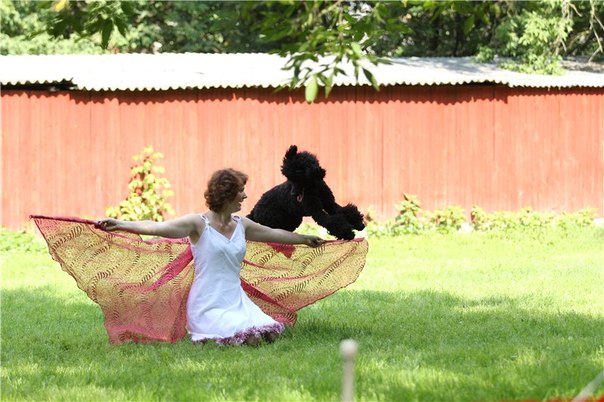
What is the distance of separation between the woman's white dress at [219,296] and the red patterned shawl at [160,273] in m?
0.22

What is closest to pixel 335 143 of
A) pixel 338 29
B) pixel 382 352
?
pixel 382 352

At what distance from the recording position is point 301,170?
8.59m

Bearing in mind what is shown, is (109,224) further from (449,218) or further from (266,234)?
(449,218)

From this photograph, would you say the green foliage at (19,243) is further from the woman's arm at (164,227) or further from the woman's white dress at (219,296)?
the woman's arm at (164,227)

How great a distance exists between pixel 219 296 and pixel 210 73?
10603 mm

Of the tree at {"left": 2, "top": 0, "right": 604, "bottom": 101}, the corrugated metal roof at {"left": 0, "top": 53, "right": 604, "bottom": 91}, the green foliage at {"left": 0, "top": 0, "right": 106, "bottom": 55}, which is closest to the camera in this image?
the tree at {"left": 2, "top": 0, "right": 604, "bottom": 101}

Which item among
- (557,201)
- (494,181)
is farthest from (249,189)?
(557,201)

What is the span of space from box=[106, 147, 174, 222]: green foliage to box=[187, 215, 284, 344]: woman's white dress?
924cm

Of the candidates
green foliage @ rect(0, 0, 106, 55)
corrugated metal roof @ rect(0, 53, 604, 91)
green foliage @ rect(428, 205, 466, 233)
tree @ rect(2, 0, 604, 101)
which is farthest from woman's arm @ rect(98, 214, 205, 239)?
green foliage @ rect(0, 0, 106, 55)

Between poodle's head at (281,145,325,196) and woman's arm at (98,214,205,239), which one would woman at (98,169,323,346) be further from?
poodle's head at (281,145,325,196)

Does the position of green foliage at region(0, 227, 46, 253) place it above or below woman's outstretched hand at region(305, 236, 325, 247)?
below

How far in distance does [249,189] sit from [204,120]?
1.35 m

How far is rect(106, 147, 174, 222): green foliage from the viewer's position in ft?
58.3

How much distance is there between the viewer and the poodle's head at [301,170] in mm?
8594
